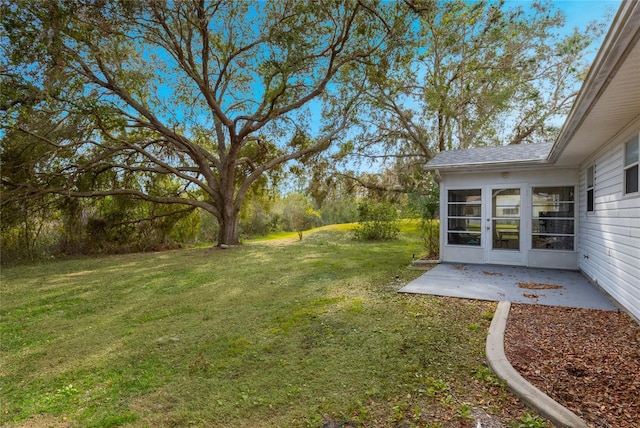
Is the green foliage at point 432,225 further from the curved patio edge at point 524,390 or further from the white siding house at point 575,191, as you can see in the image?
the curved patio edge at point 524,390

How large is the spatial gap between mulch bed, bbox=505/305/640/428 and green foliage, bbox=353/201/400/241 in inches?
424

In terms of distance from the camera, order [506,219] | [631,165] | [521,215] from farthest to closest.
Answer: [506,219], [521,215], [631,165]

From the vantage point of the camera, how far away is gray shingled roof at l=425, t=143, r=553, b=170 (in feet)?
22.6

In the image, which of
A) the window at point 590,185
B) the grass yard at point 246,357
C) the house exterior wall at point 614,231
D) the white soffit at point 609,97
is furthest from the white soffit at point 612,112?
the grass yard at point 246,357

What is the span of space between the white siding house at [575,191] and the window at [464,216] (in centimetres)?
2

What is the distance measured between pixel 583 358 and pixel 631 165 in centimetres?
265

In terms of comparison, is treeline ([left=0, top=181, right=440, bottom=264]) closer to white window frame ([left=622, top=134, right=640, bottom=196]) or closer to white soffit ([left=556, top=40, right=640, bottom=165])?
white soffit ([left=556, top=40, right=640, bottom=165])

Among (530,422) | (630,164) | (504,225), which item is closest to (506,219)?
(504,225)

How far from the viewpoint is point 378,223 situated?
15023 mm

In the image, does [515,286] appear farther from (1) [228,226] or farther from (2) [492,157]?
(1) [228,226]

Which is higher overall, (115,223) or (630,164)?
(630,164)

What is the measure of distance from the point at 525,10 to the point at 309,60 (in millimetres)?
10014

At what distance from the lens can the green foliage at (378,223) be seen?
15.0 meters

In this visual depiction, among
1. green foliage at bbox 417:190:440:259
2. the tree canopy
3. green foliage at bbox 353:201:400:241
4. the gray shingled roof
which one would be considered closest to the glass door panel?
the gray shingled roof
